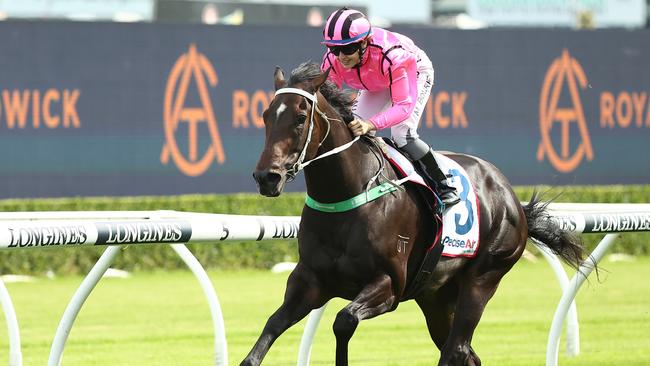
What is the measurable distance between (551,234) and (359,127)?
1640 millimetres

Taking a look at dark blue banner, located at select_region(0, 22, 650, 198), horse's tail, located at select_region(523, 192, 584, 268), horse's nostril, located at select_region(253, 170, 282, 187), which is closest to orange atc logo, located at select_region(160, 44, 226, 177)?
dark blue banner, located at select_region(0, 22, 650, 198)

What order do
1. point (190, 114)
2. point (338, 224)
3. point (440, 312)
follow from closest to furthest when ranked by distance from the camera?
point (338, 224)
point (440, 312)
point (190, 114)

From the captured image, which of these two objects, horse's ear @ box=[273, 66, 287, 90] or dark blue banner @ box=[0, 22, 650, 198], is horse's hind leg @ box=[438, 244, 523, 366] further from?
dark blue banner @ box=[0, 22, 650, 198]

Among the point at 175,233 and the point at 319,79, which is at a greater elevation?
the point at 319,79

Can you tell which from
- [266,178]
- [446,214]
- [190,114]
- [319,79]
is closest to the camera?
[266,178]

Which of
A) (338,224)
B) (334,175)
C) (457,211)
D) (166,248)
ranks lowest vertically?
(166,248)

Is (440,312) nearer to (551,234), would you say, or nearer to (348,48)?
(551,234)

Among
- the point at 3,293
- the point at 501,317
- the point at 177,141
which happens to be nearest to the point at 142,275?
the point at 177,141

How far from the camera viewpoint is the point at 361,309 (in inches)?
191

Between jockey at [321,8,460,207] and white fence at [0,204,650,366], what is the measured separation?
79 cm

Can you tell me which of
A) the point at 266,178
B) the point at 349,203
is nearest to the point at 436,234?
the point at 349,203

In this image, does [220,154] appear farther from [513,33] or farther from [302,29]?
[513,33]

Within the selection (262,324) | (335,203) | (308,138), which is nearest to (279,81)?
(308,138)

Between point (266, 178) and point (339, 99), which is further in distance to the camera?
point (339, 99)
